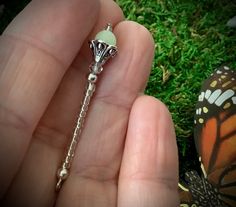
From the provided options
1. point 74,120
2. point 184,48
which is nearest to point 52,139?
point 74,120

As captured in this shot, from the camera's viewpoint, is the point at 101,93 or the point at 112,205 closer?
the point at 112,205

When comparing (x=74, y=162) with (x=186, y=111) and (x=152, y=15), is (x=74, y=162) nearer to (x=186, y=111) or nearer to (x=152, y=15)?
(x=186, y=111)

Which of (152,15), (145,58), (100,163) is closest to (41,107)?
(100,163)

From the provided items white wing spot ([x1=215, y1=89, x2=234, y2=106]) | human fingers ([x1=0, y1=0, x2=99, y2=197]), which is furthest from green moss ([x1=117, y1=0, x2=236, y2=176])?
human fingers ([x1=0, y1=0, x2=99, y2=197])

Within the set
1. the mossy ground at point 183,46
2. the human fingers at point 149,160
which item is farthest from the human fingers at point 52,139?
the mossy ground at point 183,46

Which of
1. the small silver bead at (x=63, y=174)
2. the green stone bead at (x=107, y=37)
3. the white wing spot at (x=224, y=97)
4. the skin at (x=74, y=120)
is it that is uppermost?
the white wing spot at (x=224, y=97)

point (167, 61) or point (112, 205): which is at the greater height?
point (167, 61)

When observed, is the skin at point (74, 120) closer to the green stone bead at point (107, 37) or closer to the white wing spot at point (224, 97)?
the green stone bead at point (107, 37)

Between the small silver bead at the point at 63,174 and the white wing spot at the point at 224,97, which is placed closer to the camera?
the small silver bead at the point at 63,174
